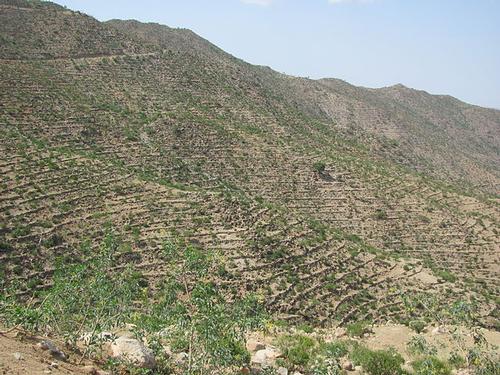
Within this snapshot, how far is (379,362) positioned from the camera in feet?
34.5

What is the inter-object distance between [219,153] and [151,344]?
25507mm

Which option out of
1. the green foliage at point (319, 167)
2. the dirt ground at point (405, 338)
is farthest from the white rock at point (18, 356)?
the green foliage at point (319, 167)

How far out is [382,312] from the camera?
20.1m

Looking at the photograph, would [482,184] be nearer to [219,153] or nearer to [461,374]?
[219,153]

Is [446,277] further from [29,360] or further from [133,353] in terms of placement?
[29,360]

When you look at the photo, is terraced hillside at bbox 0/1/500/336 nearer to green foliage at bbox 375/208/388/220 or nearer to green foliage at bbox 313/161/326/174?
green foliage at bbox 375/208/388/220

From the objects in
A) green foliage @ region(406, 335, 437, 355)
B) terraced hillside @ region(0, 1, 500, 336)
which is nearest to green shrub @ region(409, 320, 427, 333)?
terraced hillside @ region(0, 1, 500, 336)

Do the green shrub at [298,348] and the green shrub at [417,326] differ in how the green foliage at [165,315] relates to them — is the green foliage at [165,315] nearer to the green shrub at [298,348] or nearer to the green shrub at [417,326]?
the green shrub at [298,348]

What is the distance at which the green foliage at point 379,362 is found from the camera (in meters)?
10.4

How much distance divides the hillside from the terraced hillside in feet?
0.33

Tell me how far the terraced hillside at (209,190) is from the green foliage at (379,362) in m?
1.53

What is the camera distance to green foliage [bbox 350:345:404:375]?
10.4 m

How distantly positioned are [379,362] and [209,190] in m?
17.4

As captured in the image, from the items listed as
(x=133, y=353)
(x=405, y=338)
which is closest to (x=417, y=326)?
(x=405, y=338)
